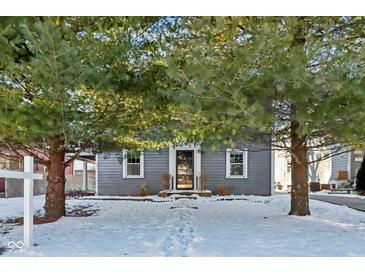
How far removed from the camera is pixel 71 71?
139 inches

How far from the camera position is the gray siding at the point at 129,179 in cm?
1229

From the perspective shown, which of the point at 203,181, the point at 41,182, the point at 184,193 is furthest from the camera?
the point at 41,182

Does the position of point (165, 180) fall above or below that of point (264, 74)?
below

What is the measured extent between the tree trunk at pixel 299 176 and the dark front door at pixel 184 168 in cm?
620

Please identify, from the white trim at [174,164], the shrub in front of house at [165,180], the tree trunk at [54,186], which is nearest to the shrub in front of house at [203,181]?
the white trim at [174,164]

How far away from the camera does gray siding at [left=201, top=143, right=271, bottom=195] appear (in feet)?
40.0

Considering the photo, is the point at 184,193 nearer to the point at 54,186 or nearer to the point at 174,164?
the point at 174,164

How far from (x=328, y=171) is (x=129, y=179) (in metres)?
7.33

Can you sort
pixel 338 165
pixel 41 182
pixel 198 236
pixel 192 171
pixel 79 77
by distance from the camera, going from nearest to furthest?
pixel 79 77 → pixel 198 236 → pixel 192 171 → pixel 41 182 → pixel 338 165

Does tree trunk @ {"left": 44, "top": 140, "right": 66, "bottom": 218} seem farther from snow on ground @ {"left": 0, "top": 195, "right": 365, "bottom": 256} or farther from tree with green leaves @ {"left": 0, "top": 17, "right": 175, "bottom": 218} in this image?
tree with green leaves @ {"left": 0, "top": 17, "right": 175, "bottom": 218}

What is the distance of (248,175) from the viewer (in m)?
12.2

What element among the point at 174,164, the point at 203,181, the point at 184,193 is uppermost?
the point at 174,164

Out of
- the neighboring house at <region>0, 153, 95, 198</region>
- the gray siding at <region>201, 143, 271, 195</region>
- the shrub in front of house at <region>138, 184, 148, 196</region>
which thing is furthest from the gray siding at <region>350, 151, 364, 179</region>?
the neighboring house at <region>0, 153, 95, 198</region>

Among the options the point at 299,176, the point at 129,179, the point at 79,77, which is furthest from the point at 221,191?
the point at 79,77
